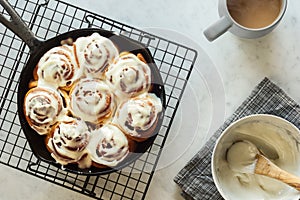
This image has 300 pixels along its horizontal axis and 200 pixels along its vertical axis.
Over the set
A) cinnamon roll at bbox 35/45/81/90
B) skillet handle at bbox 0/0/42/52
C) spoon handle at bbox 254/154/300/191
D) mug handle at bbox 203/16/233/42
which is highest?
mug handle at bbox 203/16/233/42

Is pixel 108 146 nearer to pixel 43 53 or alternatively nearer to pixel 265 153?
pixel 43 53

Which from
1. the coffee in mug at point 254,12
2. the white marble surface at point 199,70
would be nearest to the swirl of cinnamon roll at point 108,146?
the white marble surface at point 199,70

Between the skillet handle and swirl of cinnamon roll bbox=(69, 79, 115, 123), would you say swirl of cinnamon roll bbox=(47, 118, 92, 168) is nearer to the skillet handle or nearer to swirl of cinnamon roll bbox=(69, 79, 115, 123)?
swirl of cinnamon roll bbox=(69, 79, 115, 123)

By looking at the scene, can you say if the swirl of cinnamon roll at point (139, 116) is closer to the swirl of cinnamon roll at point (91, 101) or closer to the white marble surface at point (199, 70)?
the swirl of cinnamon roll at point (91, 101)

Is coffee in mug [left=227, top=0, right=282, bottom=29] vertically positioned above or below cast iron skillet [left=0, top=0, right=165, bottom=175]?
above

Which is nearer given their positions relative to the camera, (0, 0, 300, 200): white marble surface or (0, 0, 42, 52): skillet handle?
(0, 0, 42, 52): skillet handle

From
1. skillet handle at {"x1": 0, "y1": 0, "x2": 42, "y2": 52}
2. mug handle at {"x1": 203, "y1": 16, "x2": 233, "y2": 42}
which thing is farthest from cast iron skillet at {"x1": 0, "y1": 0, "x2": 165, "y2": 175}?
mug handle at {"x1": 203, "y1": 16, "x2": 233, "y2": 42}

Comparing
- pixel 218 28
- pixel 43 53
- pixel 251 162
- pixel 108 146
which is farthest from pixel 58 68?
pixel 251 162
